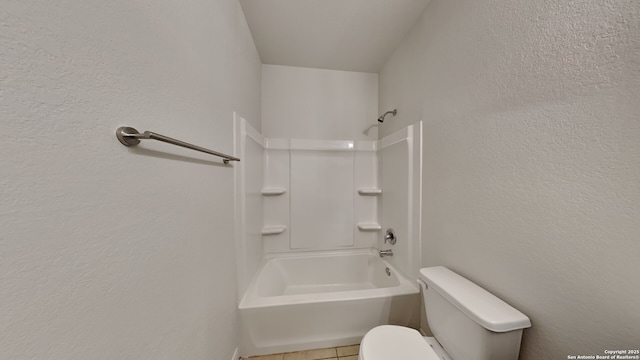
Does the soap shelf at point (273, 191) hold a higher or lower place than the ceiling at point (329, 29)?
lower

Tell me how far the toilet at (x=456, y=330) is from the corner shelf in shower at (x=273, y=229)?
1.17m

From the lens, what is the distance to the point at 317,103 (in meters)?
Result: 2.05

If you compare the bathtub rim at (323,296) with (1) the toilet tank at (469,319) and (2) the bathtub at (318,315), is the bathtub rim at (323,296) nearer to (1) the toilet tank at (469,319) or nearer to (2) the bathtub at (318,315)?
(2) the bathtub at (318,315)

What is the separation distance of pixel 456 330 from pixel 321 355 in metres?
0.88

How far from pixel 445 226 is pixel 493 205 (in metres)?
0.33

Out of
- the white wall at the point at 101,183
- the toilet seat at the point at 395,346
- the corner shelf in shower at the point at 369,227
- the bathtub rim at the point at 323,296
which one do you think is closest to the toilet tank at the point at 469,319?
the toilet seat at the point at 395,346

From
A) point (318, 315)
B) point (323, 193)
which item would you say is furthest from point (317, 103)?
point (318, 315)

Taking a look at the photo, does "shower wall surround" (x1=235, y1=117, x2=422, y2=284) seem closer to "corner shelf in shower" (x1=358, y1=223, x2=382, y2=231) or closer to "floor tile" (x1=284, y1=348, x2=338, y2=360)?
"corner shelf in shower" (x1=358, y1=223, x2=382, y2=231)

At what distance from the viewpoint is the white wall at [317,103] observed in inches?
78.7

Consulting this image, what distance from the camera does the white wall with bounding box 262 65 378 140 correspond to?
2.00 m

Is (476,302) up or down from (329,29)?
down

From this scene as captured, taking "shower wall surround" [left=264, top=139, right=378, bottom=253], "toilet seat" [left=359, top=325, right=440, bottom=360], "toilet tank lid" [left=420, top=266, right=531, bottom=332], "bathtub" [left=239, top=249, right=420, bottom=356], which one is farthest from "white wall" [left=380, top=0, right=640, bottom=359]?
"shower wall surround" [left=264, top=139, right=378, bottom=253]

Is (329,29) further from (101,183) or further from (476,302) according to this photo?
(476,302)

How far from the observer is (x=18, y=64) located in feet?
0.98
